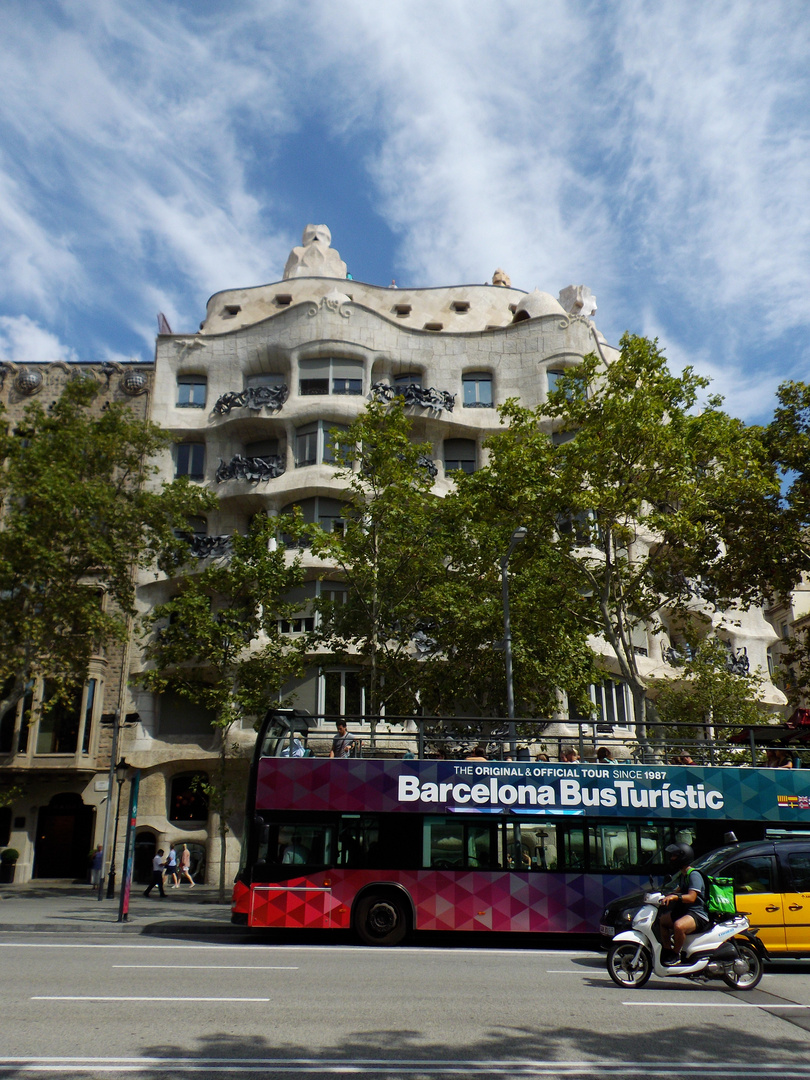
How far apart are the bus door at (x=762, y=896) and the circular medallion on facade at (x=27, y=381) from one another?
112 ft

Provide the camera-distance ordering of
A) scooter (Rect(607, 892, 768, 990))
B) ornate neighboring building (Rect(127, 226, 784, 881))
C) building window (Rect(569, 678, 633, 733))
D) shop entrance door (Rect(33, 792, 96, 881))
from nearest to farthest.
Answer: scooter (Rect(607, 892, 768, 990))
shop entrance door (Rect(33, 792, 96, 881))
ornate neighboring building (Rect(127, 226, 784, 881))
building window (Rect(569, 678, 633, 733))

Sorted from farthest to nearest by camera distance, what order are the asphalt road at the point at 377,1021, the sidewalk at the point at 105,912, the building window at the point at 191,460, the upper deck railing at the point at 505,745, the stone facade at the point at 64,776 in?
1. the building window at the point at 191,460
2. the stone facade at the point at 64,776
3. the sidewalk at the point at 105,912
4. the upper deck railing at the point at 505,745
5. the asphalt road at the point at 377,1021

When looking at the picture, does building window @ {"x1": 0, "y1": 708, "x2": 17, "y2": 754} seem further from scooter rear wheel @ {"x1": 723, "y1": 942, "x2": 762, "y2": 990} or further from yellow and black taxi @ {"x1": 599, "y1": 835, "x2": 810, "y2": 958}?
scooter rear wheel @ {"x1": 723, "y1": 942, "x2": 762, "y2": 990}

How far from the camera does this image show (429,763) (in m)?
15.5

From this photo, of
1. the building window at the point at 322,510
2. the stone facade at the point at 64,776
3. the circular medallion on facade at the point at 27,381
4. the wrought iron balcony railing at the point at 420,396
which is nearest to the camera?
the stone facade at the point at 64,776

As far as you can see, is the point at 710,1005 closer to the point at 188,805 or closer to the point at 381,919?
the point at 381,919

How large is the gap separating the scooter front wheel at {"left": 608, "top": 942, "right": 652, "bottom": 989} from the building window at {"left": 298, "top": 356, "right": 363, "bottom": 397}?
27.4m

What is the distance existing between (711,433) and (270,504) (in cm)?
1761

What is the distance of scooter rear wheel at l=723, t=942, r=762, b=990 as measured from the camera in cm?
1016

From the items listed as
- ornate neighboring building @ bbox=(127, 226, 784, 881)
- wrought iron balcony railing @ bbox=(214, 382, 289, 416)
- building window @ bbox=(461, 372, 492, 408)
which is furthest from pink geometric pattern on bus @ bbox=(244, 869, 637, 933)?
building window @ bbox=(461, 372, 492, 408)

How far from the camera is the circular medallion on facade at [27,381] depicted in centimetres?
3741

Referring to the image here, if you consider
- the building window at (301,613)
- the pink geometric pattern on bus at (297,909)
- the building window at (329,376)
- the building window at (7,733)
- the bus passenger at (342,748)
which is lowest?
the pink geometric pattern on bus at (297,909)

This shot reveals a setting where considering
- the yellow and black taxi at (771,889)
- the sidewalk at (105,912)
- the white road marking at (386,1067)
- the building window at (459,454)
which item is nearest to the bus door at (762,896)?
the yellow and black taxi at (771,889)

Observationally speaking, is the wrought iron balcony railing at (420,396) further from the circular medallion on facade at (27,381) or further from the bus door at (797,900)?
the bus door at (797,900)
